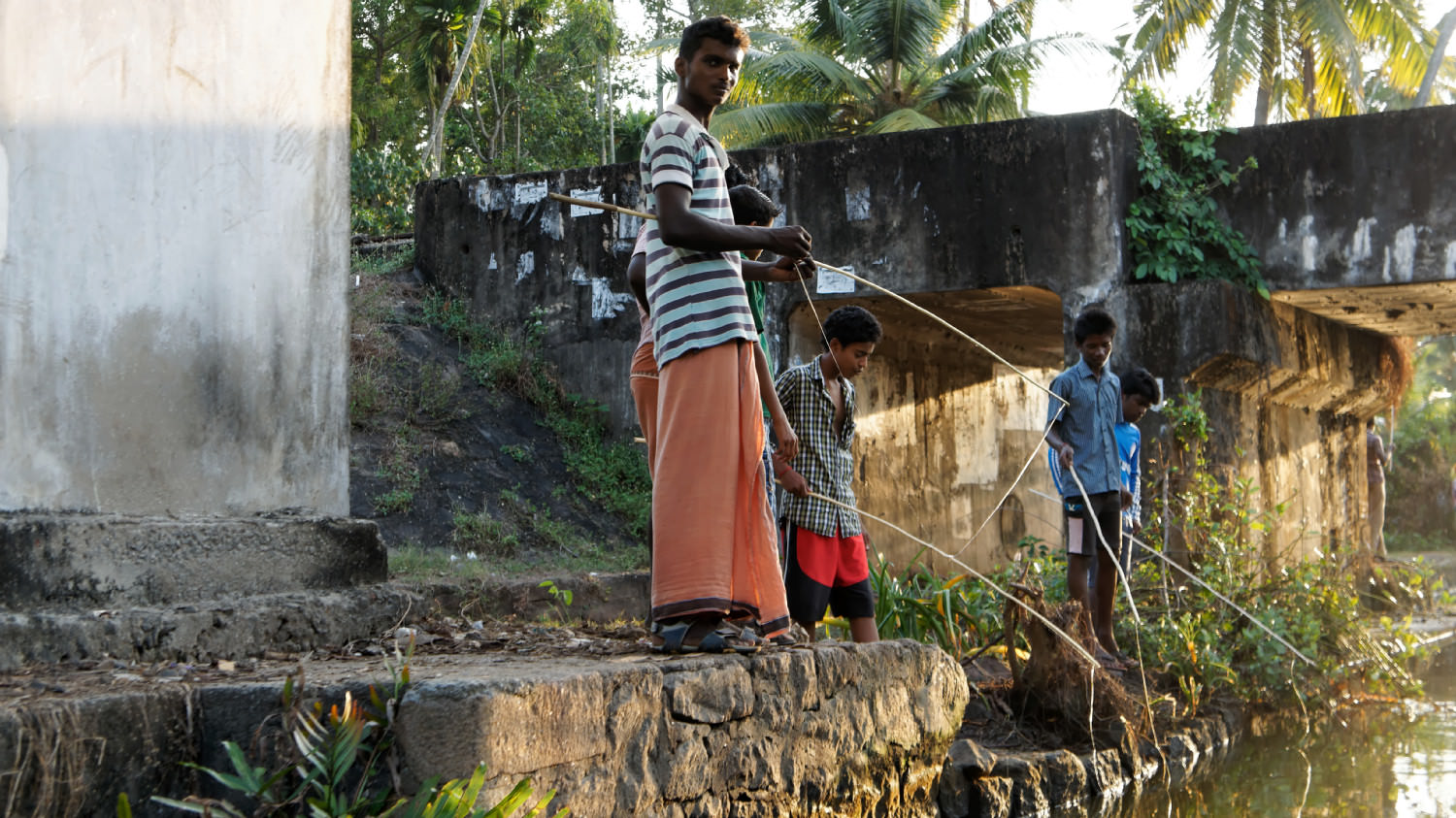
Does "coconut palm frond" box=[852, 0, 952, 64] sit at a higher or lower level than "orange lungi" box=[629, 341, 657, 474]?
higher

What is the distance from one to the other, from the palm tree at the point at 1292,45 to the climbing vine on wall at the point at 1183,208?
34.2ft

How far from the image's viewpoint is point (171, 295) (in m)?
3.24

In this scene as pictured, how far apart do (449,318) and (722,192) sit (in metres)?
7.12

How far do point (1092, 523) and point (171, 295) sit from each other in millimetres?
3637

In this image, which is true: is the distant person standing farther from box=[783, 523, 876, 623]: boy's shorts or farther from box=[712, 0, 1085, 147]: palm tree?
box=[783, 523, 876, 623]: boy's shorts

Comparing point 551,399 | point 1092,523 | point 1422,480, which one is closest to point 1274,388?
point 1092,523

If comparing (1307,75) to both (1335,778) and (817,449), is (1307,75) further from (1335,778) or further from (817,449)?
(817,449)

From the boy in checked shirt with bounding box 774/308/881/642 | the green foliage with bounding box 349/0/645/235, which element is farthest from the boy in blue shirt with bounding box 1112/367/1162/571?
the green foliage with bounding box 349/0/645/235

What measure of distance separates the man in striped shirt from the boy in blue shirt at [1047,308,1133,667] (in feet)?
8.00

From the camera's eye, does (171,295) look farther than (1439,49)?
No

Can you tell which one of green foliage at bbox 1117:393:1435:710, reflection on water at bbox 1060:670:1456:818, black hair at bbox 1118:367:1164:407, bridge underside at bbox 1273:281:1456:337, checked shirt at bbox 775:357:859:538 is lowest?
reflection on water at bbox 1060:670:1456:818

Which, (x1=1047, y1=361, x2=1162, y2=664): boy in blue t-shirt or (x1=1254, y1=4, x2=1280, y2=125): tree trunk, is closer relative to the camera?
(x1=1047, y1=361, x2=1162, y2=664): boy in blue t-shirt

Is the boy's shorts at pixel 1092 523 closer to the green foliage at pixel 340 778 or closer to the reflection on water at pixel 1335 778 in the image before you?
the reflection on water at pixel 1335 778

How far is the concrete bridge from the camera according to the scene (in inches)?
303
